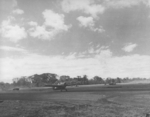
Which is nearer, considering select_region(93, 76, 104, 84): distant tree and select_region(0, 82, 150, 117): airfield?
select_region(0, 82, 150, 117): airfield

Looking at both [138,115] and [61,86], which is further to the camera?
[61,86]

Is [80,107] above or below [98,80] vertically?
above

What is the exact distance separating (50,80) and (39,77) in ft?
40.7

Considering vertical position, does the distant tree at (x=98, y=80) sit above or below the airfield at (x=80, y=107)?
below

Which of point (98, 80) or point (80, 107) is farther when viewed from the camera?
point (98, 80)

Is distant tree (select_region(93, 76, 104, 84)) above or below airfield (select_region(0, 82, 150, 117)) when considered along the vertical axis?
below

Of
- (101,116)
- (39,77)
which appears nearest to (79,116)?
(101,116)

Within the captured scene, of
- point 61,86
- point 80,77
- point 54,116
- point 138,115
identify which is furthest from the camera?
point 80,77

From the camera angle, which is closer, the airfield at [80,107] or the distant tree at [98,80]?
the airfield at [80,107]

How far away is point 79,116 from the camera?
32.1 feet

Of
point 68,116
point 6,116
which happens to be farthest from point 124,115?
point 6,116

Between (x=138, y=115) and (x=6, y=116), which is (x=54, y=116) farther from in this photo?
(x=138, y=115)

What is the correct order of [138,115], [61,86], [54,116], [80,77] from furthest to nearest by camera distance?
[80,77], [61,86], [54,116], [138,115]

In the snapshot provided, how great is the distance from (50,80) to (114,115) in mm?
149293
